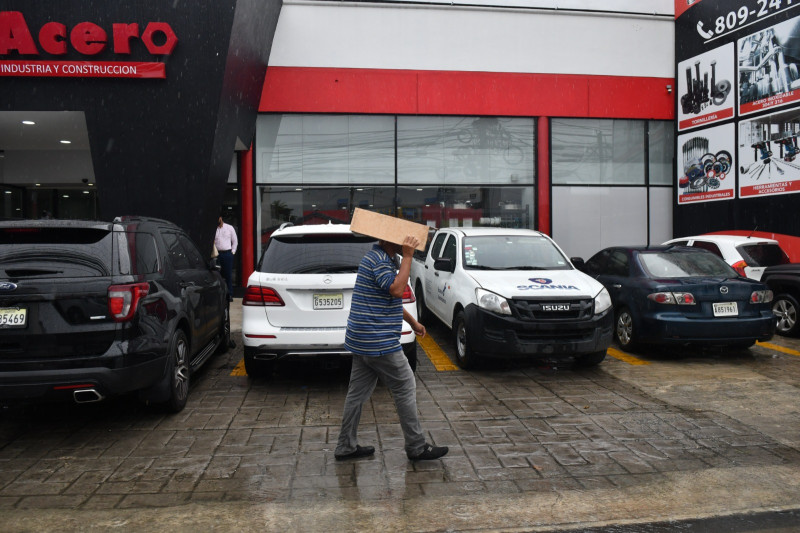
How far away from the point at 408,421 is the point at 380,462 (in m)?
0.37

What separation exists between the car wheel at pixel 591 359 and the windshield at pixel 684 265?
4.99 ft

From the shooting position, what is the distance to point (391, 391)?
163 inches

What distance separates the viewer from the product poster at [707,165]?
14.2 m

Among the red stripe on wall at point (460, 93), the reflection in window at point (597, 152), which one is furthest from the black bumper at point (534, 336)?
the reflection in window at point (597, 152)

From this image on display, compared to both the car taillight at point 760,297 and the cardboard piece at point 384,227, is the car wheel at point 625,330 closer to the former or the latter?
the car taillight at point 760,297

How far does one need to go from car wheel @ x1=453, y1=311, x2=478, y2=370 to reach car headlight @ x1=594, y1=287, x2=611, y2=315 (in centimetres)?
149

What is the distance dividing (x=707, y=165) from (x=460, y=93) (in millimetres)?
6457

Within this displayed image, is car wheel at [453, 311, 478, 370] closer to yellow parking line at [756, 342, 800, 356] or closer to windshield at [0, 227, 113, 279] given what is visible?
windshield at [0, 227, 113, 279]

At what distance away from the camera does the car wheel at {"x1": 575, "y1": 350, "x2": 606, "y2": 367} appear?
6953 mm

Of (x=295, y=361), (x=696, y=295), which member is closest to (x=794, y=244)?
(x=696, y=295)

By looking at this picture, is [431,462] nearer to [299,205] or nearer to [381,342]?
[381,342]

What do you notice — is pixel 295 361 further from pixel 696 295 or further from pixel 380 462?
pixel 696 295

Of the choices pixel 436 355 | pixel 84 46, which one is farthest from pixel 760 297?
pixel 84 46

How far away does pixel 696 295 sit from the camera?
727 centimetres
